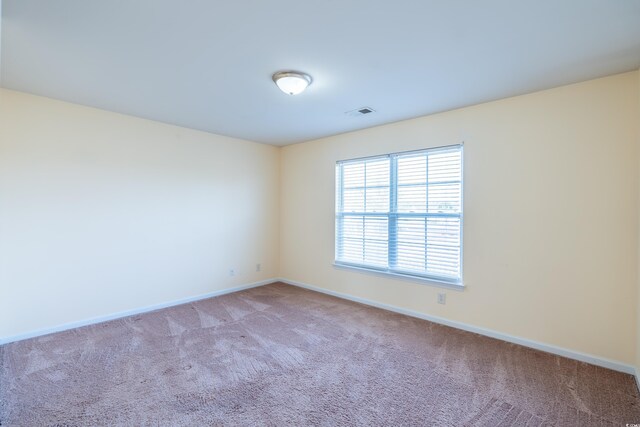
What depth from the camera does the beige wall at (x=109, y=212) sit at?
9.86 ft

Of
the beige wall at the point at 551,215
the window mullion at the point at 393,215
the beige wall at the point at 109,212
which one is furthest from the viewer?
the window mullion at the point at 393,215

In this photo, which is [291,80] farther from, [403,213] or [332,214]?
[332,214]

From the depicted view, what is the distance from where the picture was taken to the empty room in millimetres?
1950

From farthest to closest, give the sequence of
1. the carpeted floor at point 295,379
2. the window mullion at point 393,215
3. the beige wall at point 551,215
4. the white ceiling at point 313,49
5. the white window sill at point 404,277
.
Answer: the window mullion at point 393,215 < the white window sill at point 404,277 < the beige wall at point 551,215 < the carpeted floor at point 295,379 < the white ceiling at point 313,49

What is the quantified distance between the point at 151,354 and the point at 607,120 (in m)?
4.55

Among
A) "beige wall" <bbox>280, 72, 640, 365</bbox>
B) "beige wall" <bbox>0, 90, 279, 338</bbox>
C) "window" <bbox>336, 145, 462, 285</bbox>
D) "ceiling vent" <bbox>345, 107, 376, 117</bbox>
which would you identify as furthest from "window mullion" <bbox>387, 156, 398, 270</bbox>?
"beige wall" <bbox>0, 90, 279, 338</bbox>

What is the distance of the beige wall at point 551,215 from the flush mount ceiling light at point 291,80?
68.7 inches

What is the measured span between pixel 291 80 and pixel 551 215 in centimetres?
270

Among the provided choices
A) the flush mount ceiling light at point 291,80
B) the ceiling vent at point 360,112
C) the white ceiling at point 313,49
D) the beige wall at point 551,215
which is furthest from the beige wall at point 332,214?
the flush mount ceiling light at point 291,80

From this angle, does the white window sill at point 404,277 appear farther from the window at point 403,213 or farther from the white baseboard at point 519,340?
the white baseboard at point 519,340

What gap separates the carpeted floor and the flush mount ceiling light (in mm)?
2427

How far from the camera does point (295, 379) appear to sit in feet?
7.76

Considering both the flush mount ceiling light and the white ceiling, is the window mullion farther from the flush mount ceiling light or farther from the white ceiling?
the flush mount ceiling light

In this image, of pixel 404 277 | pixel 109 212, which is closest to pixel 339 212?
pixel 404 277
